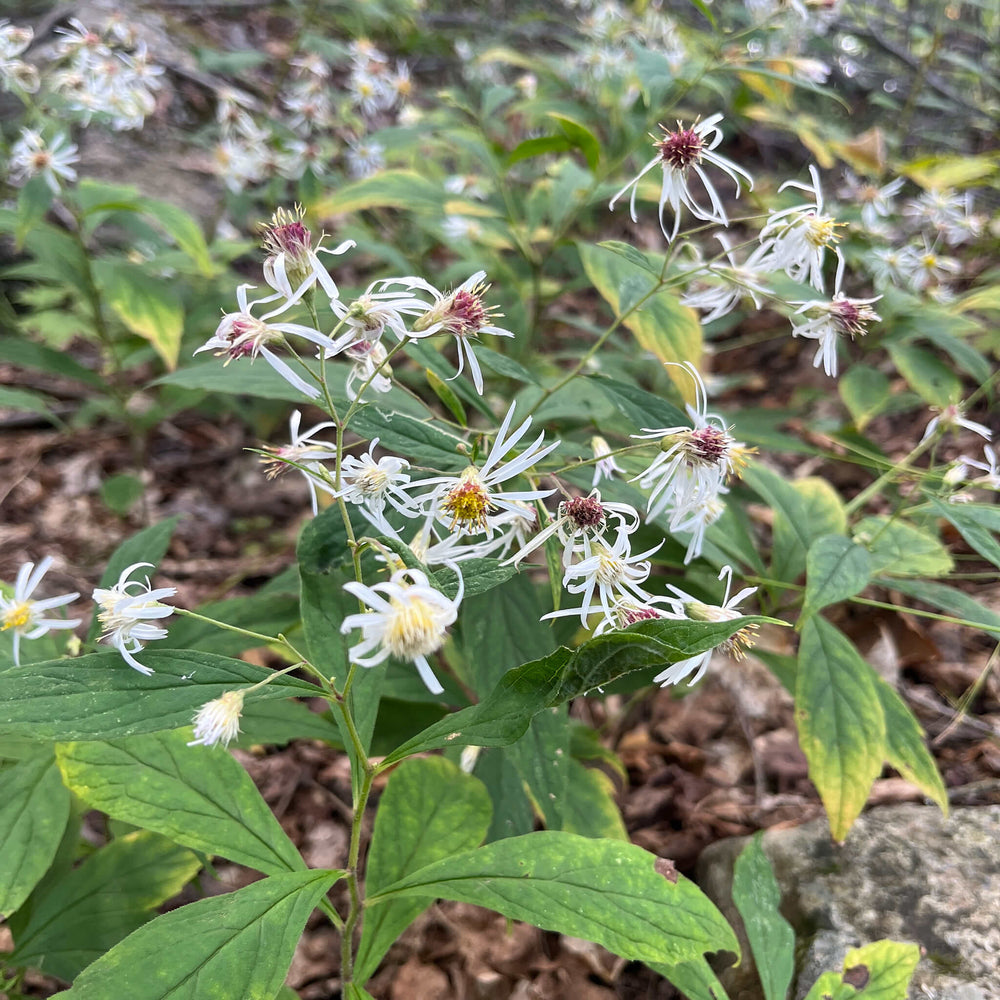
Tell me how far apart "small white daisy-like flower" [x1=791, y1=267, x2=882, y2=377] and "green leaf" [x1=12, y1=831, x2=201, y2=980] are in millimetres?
1588

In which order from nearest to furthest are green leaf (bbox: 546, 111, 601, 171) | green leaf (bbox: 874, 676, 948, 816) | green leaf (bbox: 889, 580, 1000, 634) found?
green leaf (bbox: 874, 676, 948, 816)
green leaf (bbox: 889, 580, 1000, 634)
green leaf (bbox: 546, 111, 601, 171)

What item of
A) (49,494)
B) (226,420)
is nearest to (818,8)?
(226,420)

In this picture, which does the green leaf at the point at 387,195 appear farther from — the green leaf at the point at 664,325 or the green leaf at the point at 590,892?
the green leaf at the point at 590,892

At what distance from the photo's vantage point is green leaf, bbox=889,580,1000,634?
1.62 meters

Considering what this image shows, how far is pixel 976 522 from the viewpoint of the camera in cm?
144

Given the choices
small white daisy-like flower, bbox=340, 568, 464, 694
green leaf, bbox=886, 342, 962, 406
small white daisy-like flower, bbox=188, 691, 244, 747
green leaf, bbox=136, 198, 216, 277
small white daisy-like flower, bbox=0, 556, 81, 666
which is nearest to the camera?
small white daisy-like flower, bbox=340, 568, 464, 694

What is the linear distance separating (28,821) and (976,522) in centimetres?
191

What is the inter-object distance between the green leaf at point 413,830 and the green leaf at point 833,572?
747mm

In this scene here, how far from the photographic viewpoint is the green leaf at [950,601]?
A: 1.62 meters

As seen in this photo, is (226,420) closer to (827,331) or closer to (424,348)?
(424,348)

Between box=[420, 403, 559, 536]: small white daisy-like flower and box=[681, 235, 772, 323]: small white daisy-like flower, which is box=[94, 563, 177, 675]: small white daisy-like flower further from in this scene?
box=[681, 235, 772, 323]: small white daisy-like flower

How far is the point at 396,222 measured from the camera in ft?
14.0

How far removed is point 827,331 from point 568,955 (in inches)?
60.8

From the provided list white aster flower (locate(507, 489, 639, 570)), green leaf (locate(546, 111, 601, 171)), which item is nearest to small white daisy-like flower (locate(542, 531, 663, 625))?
white aster flower (locate(507, 489, 639, 570))
